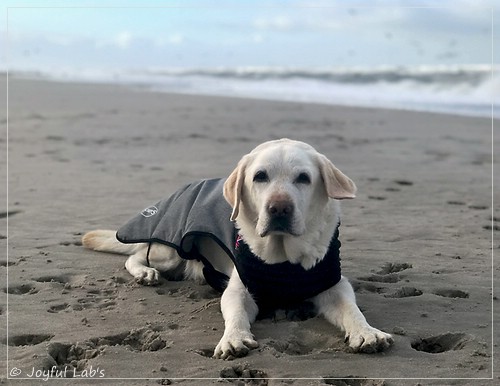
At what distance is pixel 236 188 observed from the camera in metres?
4.52

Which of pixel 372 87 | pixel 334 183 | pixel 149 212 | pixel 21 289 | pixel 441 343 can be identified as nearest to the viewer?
pixel 441 343

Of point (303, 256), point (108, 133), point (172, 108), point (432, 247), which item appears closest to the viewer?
point (303, 256)

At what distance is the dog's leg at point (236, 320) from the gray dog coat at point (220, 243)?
0.26 feet

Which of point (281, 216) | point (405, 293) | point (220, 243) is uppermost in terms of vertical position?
point (281, 216)

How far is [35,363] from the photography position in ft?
12.2

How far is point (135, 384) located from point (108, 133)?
30.4ft

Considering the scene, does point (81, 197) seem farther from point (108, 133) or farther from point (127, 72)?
point (127, 72)

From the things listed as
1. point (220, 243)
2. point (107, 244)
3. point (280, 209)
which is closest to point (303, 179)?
point (280, 209)

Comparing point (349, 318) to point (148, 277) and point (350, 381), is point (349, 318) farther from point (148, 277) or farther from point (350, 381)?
point (148, 277)

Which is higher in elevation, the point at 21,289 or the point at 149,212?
the point at 149,212

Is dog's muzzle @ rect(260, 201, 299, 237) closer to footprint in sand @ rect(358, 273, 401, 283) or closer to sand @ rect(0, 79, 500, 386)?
sand @ rect(0, 79, 500, 386)

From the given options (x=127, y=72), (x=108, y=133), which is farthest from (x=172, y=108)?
(x=127, y=72)

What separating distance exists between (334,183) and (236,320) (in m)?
1.06

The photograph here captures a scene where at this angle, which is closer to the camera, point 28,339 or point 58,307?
point 28,339
